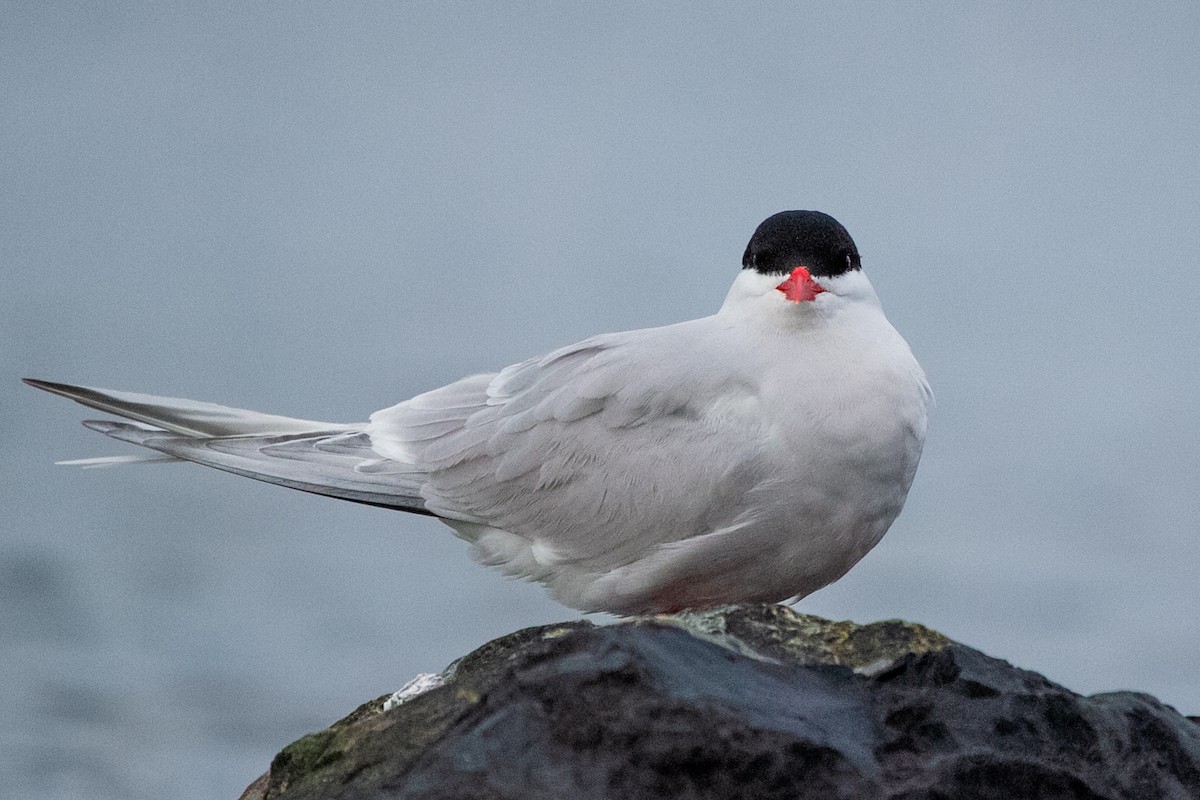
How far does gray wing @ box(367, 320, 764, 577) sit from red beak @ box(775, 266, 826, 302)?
0.28m

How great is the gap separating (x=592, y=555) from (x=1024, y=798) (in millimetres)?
1716

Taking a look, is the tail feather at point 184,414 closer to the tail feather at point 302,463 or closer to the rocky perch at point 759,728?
the tail feather at point 302,463

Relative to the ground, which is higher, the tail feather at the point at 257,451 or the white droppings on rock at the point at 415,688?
the tail feather at the point at 257,451

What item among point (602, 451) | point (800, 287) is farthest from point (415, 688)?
point (800, 287)

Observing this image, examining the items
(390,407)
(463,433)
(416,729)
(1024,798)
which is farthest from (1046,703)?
(390,407)

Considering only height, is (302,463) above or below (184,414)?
below

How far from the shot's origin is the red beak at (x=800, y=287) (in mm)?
4035

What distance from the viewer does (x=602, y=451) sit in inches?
169

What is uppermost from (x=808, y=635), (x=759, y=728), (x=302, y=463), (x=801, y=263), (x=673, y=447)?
(x=801, y=263)

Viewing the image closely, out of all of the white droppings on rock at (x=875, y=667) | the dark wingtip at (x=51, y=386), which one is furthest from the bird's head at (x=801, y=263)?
the dark wingtip at (x=51, y=386)

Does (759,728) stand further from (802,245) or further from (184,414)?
(184,414)

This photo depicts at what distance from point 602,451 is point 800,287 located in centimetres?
78


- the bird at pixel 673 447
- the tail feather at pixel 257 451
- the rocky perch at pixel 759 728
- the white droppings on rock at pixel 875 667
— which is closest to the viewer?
the rocky perch at pixel 759 728

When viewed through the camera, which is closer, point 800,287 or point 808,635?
point 808,635
